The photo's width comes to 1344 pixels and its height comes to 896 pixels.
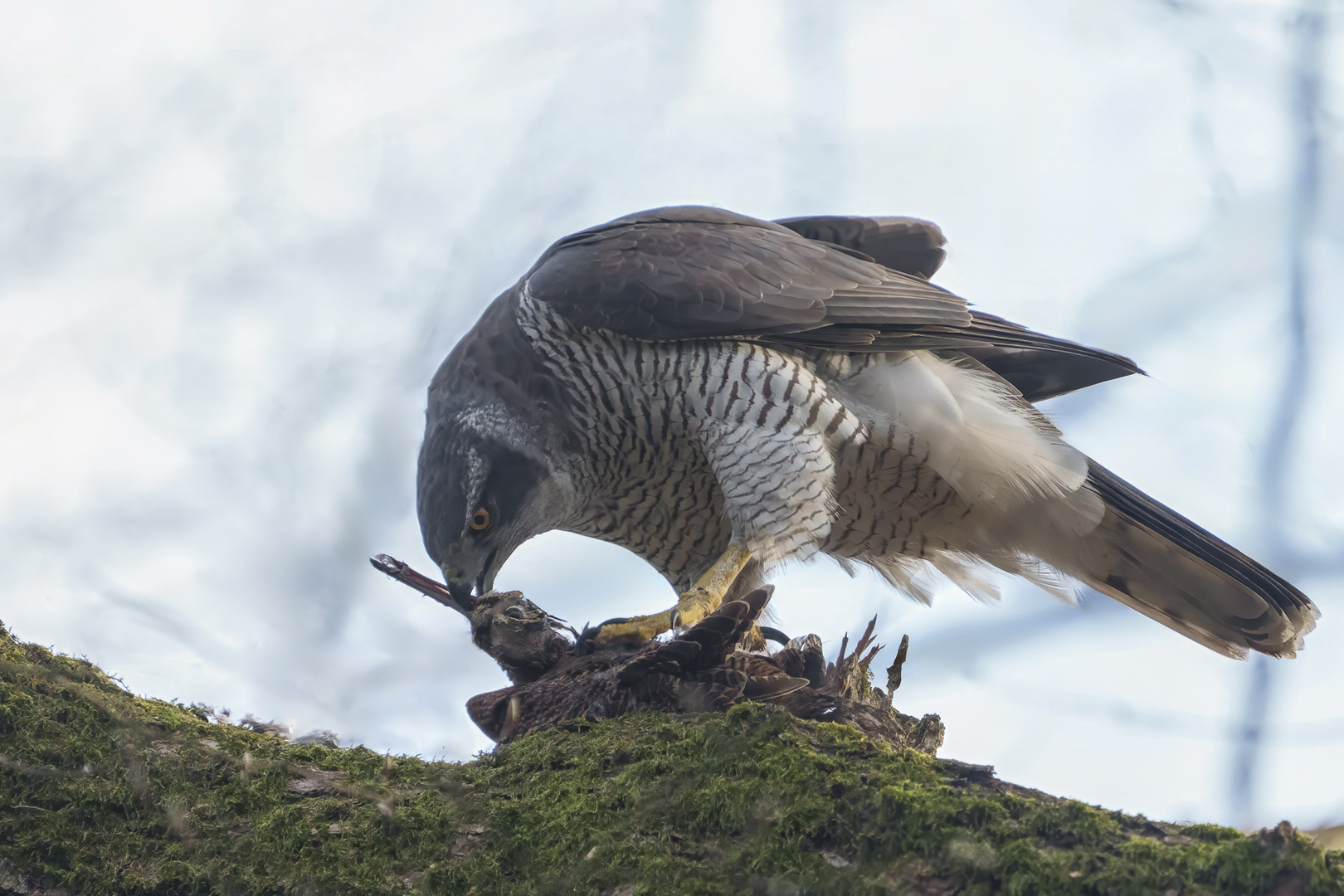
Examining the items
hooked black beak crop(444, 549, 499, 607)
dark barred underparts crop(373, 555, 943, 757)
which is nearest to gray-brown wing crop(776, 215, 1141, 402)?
dark barred underparts crop(373, 555, 943, 757)

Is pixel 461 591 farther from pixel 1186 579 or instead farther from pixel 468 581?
pixel 1186 579

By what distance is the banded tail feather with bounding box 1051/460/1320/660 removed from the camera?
406 cm

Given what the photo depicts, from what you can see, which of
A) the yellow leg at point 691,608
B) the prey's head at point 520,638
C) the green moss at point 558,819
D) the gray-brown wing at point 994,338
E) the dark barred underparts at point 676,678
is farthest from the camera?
the gray-brown wing at point 994,338

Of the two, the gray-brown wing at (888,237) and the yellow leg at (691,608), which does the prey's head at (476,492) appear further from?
the gray-brown wing at (888,237)

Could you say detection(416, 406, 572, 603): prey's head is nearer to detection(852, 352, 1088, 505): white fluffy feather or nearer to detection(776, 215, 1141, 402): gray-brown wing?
detection(852, 352, 1088, 505): white fluffy feather

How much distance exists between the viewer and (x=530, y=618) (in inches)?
122

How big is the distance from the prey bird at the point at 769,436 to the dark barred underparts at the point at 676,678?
804mm

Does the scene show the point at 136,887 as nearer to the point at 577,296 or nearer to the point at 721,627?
the point at 721,627

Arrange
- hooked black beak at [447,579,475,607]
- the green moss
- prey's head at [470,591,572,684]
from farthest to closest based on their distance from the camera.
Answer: hooked black beak at [447,579,475,607] < prey's head at [470,591,572,684] < the green moss

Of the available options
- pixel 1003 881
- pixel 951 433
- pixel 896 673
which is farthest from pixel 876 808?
pixel 951 433

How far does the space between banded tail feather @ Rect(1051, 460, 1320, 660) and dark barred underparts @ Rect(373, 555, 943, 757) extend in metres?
1.88

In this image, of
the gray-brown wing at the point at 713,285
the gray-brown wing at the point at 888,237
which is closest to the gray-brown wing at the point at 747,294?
the gray-brown wing at the point at 713,285

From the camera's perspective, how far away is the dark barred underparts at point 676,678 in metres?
2.53

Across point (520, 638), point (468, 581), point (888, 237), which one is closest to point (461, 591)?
point (468, 581)
